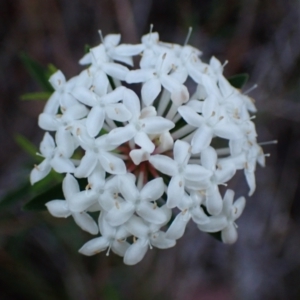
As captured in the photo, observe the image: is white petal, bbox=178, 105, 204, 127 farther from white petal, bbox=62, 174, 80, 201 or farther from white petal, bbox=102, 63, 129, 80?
white petal, bbox=62, 174, 80, 201

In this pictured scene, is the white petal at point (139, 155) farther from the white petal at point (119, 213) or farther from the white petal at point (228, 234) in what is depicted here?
the white petal at point (228, 234)

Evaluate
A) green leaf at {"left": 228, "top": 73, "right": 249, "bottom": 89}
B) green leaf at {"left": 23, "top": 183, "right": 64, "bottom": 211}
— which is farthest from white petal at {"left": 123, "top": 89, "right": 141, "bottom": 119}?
green leaf at {"left": 228, "top": 73, "right": 249, "bottom": 89}

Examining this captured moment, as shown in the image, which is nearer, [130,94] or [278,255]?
[130,94]

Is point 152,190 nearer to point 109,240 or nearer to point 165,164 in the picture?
point 165,164

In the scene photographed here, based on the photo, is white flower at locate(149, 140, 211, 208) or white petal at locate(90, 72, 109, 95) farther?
white petal at locate(90, 72, 109, 95)

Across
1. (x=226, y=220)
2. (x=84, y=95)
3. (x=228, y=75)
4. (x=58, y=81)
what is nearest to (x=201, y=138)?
(x=226, y=220)

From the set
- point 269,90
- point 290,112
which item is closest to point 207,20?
point 269,90

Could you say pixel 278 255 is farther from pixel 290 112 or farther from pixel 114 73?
pixel 114 73
